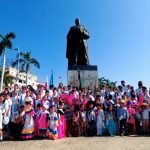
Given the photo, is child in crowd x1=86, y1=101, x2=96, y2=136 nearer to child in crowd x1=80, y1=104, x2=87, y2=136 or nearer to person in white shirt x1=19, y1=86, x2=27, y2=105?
child in crowd x1=80, y1=104, x2=87, y2=136

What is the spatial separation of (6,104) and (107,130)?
3489 millimetres

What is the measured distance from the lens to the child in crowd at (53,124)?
801 cm

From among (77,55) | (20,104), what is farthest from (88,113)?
(77,55)

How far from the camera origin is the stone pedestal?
12609 mm

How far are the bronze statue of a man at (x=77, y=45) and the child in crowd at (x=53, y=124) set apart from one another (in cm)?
561

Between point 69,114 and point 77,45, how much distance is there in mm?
5667

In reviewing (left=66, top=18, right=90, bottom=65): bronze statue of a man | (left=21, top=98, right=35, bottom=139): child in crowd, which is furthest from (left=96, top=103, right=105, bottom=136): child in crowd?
(left=66, top=18, right=90, bottom=65): bronze statue of a man

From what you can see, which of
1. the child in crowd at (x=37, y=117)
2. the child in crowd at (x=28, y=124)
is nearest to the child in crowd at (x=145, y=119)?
the child in crowd at (x=37, y=117)

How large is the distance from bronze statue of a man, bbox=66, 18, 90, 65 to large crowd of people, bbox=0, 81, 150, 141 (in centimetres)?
359

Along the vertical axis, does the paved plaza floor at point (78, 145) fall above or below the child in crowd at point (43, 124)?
below

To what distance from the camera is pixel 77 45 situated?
13.9 m

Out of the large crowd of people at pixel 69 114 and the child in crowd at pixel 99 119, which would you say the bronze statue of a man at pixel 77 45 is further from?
the child in crowd at pixel 99 119

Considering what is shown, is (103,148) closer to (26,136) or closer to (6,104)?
(26,136)

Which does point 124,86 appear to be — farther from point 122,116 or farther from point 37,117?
point 37,117
